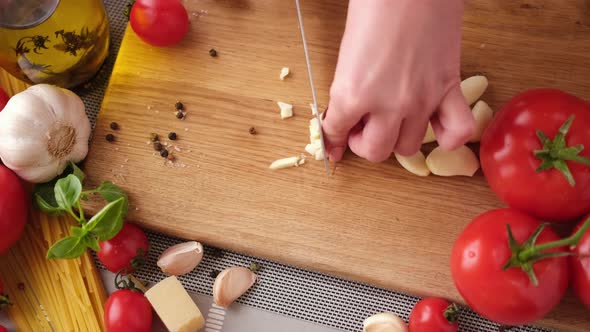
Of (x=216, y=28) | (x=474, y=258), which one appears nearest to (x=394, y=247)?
(x=474, y=258)

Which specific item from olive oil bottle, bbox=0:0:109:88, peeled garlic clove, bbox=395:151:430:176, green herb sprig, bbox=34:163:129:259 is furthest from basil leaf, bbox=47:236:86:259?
peeled garlic clove, bbox=395:151:430:176

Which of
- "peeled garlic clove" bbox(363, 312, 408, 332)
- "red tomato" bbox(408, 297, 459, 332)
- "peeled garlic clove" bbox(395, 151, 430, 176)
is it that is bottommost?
"peeled garlic clove" bbox(363, 312, 408, 332)

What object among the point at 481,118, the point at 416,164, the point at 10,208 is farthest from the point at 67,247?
the point at 481,118

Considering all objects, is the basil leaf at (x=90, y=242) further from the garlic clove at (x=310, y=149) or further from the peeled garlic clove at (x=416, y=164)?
the peeled garlic clove at (x=416, y=164)

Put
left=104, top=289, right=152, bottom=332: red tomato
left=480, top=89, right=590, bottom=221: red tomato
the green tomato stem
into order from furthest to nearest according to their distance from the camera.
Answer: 1. left=104, top=289, right=152, bottom=332: red tomato
2. left=480, top=89, right=590, bottom=221: red tomato
3. the green tomato stem

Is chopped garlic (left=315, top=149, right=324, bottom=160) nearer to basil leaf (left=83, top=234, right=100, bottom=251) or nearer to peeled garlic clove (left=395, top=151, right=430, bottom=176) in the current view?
peeled garlic clove (left=395, top=151, right=430, bottom=176)

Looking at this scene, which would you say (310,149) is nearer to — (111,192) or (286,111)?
(286,111)
